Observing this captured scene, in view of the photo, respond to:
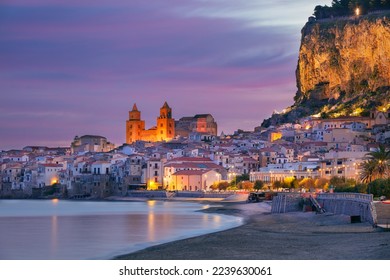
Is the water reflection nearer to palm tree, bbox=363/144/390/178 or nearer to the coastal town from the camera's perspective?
palm tree, bbox=363/144/390/178

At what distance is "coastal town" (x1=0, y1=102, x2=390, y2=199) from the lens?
78500 millimetres

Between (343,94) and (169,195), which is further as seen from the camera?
(343,94)

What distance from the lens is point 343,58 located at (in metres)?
122

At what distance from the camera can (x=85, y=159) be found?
108 m

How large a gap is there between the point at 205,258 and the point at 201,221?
21853 millimetres


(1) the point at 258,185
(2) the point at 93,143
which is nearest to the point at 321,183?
(1) the point at 258,185

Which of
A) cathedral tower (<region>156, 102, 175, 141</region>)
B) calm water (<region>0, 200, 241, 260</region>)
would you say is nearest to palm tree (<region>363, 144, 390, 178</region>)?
calm water (<region>0, 200, 241, 260</region>)

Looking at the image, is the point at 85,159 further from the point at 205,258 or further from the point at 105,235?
the point at 205,258

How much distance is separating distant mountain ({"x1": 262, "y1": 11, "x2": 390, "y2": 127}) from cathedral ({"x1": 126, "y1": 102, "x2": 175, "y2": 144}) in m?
28.8

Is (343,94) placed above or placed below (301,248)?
above

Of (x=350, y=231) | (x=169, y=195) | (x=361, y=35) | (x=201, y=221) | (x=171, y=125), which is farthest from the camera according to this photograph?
(x=171, y=125)
